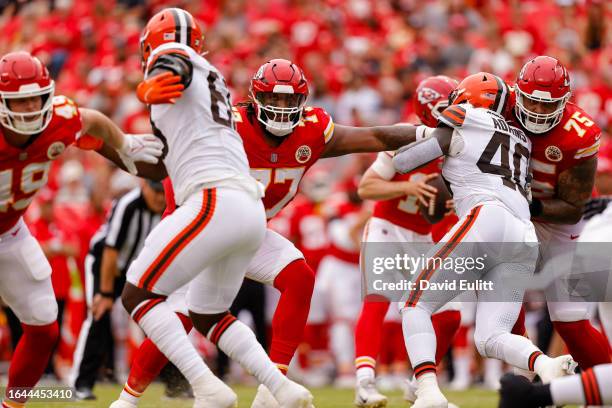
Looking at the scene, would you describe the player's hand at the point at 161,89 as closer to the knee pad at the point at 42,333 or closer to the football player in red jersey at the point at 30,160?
the football player in red jersey at the point at 30,160

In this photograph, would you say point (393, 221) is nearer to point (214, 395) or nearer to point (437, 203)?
point (437, 203)

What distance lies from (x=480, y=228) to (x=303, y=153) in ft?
3.90

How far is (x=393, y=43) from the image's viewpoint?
1520 centimetres

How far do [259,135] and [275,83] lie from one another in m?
0.39

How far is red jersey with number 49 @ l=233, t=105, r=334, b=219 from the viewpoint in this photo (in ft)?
20.8

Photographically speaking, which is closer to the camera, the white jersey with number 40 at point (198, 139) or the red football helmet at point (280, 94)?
the white jersey with number 40 at point (198, 139)

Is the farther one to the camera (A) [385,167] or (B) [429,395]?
(A) [385,167]

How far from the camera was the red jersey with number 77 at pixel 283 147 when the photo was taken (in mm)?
6348

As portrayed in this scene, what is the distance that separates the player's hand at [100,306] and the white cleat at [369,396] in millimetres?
2506

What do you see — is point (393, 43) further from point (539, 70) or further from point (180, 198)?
point (180, 198)

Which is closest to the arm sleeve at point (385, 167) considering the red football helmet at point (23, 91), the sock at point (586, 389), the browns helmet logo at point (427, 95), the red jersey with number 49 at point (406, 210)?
the red jersey with number 49 at point (406, 210)

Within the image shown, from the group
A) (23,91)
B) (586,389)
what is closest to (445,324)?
(586,389)

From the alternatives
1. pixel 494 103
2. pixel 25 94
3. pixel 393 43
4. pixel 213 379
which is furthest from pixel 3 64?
pixel 393 43

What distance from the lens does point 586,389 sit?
470 centimetres
